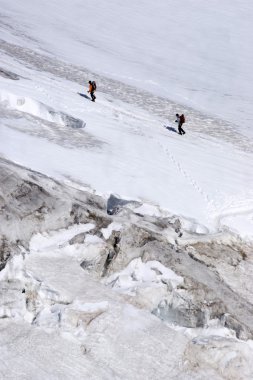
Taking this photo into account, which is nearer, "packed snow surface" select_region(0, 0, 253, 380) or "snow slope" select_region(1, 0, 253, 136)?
"packed snow surface" select_region(0, 0, 253, 380)

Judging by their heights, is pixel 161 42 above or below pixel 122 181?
above

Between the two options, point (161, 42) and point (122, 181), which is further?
point (161, 42)

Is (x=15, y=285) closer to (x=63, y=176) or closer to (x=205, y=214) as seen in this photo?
(x=63, y=176)

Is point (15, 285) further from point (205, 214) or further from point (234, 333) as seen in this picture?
point (205, 214)

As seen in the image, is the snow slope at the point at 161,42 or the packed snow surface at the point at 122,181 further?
the snow slope at the point at 161,42

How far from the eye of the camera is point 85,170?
1692cm

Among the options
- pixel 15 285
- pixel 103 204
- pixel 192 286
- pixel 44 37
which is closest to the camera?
pixel 15 285

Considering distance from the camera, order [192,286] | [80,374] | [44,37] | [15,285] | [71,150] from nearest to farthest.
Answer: [80,374], [15,285], [192,286], [71,150], [44,37]

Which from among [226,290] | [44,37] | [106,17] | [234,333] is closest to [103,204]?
[226,290]

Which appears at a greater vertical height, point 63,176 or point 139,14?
point 139,14

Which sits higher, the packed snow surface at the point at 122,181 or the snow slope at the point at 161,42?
the snow slope at the point at 161,42

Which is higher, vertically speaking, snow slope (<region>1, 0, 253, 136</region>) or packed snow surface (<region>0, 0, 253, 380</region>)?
snow slope (<region>1, 0, 253, 136</region>)

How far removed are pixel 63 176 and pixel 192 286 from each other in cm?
616

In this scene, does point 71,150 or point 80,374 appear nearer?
point 80,374
